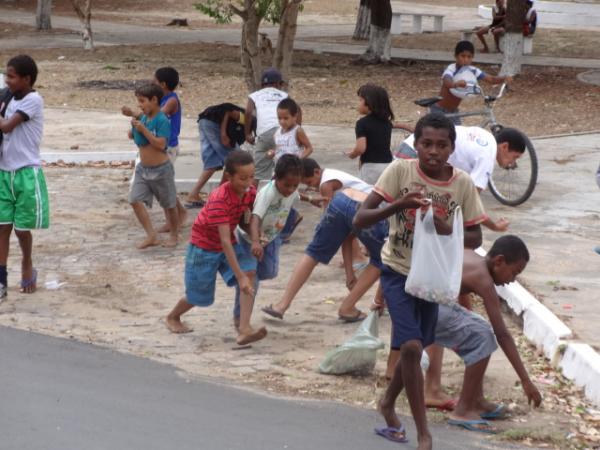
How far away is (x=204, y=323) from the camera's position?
8523 mm

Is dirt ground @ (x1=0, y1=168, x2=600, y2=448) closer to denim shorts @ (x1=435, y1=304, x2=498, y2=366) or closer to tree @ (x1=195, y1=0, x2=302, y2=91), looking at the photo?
denim shorts @ (x1=435, y1=304, x2=498, y2=366)

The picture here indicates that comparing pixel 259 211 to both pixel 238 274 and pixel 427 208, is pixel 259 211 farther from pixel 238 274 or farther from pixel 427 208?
pixel 427 208

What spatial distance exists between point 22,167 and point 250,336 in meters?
2.22

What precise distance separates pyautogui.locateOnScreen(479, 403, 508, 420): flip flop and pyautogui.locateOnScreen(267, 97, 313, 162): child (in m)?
4.22

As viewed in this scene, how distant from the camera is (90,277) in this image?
9.78 metres

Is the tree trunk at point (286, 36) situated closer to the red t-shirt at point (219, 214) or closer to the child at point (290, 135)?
the child at point (290, 135)

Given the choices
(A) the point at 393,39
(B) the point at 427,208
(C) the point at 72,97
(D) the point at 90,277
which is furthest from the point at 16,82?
(A) the point at 393,39

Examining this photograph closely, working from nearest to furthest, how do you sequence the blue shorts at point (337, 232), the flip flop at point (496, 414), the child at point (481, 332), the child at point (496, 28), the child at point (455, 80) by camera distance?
1. the child at point (481, 332)
2. the flip flop at point (496, 414)
3. the blue shorts at point (337, 232)
4. the child at point (455, 80)
5. the child at point (496, 28)

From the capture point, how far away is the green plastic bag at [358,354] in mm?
7094

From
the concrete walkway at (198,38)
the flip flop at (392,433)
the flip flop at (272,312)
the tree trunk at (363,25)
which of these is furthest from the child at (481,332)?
the tree trunk at (363,25)

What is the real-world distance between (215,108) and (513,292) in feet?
13.9

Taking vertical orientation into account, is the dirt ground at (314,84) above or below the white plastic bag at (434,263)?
below

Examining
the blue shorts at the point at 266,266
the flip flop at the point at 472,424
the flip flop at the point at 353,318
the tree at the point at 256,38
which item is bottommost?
the flip flop at the point at 353,318

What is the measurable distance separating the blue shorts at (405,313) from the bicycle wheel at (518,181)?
616 cm
